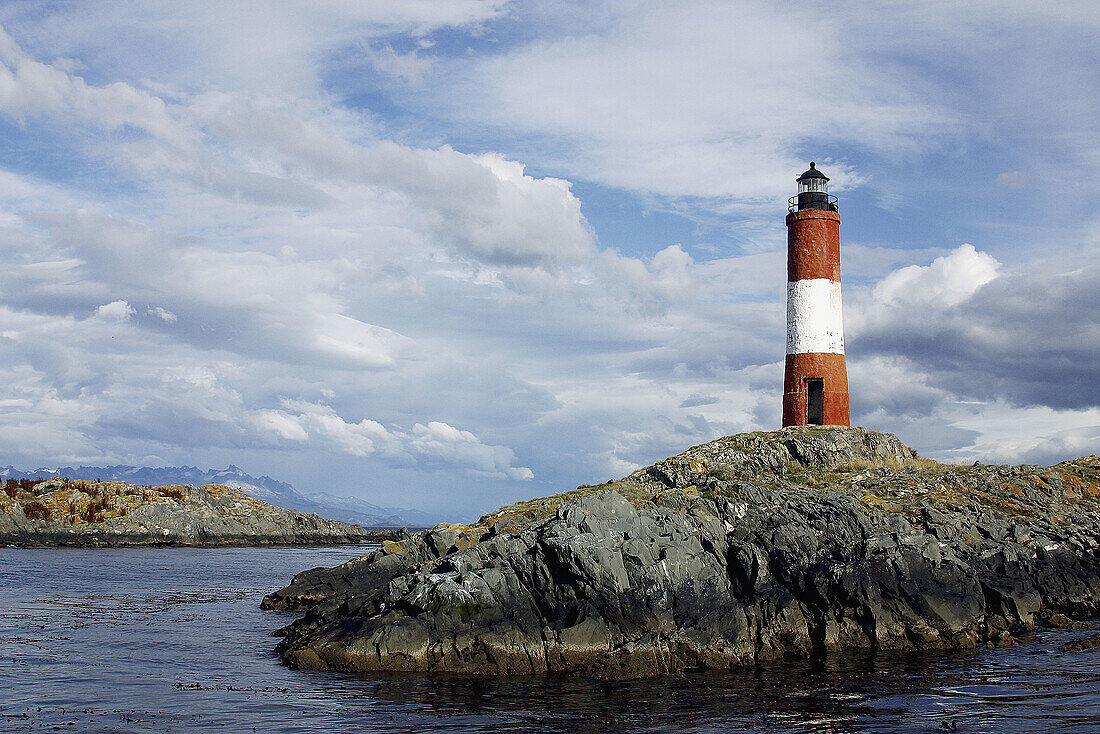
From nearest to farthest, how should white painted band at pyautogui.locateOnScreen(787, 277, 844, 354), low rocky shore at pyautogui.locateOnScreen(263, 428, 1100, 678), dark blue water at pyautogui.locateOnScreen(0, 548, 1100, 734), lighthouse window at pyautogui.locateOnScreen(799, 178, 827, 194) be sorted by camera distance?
dark blue water at pyautogui.locateOnScreen(0, 548, 1100, 734)
low rocky shore at pyautogui.locateOnScreen(263, 428, 1100, 678)
white painted band at pyautogui.locateOnScreen(787, 277, 844, 354)
lighthouse window at pyautogui.locateOnScreen(799, 178, 827, 194)

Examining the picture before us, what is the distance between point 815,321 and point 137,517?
75.2m

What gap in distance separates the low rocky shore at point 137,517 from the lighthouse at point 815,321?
182ft

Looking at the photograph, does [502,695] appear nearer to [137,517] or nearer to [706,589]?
[706,589]

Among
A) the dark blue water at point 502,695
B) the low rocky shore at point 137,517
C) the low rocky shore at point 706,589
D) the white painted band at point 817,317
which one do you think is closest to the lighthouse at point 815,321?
the white painted band at point 817,317

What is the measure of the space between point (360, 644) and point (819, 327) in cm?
3332

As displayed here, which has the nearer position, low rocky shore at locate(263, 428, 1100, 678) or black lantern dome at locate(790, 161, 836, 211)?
low rocky shore at locate(263, 428, 1100, 678)

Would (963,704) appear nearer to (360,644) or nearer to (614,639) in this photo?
(614,639)

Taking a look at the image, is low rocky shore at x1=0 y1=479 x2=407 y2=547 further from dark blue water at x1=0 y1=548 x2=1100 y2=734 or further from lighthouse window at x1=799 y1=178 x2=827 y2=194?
dark blue water at x1=0 y1=548 x2=1100 y2=734

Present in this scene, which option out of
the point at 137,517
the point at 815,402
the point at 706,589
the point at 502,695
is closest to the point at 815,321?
the point at 815,402

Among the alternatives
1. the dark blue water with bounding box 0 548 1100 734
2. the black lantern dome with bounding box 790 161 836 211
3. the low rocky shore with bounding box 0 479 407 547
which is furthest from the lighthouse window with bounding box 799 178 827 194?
the low rocky shore with bounding box 0 479 407 547

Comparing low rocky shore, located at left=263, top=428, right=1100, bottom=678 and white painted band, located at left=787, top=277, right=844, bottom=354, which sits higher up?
white painted band, located at left=787, top=277, right=844, bottom=354

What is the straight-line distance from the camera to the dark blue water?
64.6 ft

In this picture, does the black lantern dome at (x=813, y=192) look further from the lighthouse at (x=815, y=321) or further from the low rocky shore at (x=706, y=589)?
the low rocky shore at (x=706, y=589)

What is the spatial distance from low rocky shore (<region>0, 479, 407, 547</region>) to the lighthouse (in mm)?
55534
